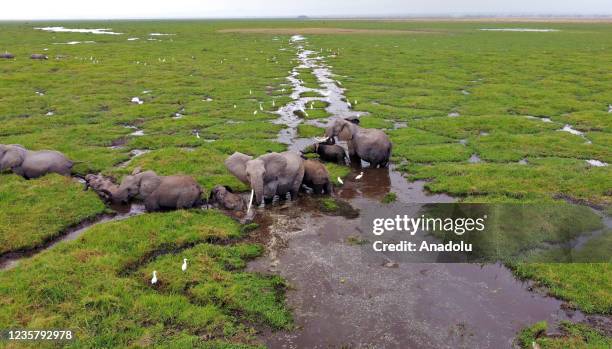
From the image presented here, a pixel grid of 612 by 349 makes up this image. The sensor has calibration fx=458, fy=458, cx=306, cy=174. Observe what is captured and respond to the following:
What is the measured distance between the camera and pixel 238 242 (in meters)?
12.2

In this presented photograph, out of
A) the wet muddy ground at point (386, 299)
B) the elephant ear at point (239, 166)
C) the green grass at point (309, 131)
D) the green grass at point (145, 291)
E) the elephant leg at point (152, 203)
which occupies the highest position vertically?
the elephant ear at point (239, 166)

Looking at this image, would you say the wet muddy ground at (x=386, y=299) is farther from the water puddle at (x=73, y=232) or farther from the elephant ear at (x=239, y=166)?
the water puddle at (x=73, y=232)

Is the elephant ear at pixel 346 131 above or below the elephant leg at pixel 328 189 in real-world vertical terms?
above

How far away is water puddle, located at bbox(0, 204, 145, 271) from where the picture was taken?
1138 cm

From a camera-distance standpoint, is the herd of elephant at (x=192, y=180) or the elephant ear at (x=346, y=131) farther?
the elephant ear at (x=346, y=131)

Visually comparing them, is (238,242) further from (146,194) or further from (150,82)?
(150,82)

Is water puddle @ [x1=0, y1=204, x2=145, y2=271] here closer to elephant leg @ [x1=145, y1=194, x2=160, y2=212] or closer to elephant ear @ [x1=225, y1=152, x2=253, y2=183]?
elephant leg @ [x1=145, y1=194, x2=160, y2=212]

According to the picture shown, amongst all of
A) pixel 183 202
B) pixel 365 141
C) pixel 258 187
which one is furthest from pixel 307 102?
pixel 183 202

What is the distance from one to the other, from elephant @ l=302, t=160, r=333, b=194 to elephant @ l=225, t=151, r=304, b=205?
33 cm

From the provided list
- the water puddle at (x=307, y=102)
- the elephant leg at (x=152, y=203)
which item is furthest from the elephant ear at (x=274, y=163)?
the water puddle at (x=307, y=102)

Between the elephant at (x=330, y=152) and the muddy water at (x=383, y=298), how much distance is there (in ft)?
19.1

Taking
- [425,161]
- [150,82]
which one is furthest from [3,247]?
[150,82]

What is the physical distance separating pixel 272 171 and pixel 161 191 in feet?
11.1

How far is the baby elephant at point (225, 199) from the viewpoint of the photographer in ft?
46.1
